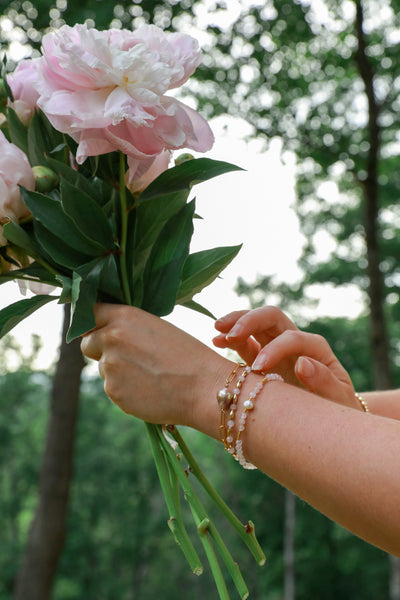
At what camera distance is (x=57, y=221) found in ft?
4.30

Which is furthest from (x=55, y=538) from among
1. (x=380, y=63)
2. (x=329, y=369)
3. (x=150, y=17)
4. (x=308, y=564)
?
(x=308, y=564)

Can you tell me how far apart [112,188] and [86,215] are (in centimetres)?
11

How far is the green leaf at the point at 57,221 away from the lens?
1.29 m

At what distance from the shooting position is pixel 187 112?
1.29 meters

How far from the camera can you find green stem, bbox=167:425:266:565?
1344mm

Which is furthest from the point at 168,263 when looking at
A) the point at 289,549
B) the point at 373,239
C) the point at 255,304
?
the point at 289,549

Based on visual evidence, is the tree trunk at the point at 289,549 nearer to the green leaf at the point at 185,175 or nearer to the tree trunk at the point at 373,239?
the tree trunk at the point at 373,239

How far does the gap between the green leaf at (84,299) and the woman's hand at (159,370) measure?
0.13 ft

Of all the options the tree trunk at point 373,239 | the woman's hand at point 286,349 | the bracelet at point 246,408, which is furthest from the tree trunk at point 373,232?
the bracelet at point 246,408

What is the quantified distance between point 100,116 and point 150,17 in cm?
613

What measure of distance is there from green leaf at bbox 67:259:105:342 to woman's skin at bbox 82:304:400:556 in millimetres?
30

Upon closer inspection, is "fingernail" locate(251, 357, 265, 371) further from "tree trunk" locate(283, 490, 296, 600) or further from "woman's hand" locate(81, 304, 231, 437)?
"tree trunk" locate(283, 490, 296, 600)

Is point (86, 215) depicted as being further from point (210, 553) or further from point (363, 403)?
point (363, 403)

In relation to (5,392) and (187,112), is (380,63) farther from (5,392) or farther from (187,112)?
(5,392)
